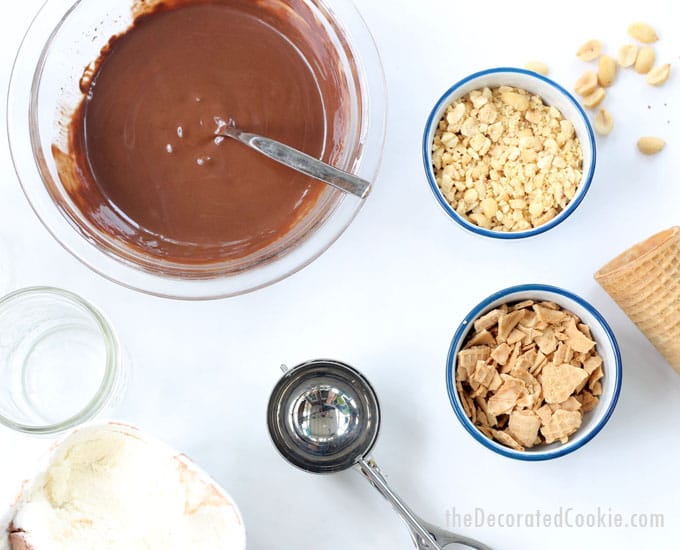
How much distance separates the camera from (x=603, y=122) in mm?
1497

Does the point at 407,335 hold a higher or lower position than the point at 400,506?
higher

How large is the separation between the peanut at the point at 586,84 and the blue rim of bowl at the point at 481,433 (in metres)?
0.34

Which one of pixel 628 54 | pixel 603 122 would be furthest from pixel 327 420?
pixel 628 54

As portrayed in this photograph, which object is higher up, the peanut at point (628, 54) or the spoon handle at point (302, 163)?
the peanut at point (628, 54)

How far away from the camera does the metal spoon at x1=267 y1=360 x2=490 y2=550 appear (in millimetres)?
1432

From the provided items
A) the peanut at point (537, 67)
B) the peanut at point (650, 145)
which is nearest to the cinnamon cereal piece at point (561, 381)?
the peanut at point (650, 145)

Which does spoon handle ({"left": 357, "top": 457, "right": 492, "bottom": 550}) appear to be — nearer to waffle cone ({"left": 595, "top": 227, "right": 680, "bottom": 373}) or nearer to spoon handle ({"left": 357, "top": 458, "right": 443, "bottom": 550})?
spoon handle ({"left": 357, "top": 458, "right": 443, "bottom": 550})

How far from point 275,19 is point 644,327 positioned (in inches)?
30.2

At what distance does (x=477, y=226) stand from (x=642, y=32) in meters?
0.44

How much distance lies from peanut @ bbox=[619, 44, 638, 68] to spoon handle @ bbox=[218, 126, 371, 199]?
1.69 ft

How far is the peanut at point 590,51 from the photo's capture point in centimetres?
150

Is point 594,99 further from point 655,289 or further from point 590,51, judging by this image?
point 655,289

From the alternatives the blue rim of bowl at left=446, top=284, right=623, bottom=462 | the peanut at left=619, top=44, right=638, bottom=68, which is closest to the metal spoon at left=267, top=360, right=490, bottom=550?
the blue rim of bowl at left=446, top=284, right=623, bottom=462

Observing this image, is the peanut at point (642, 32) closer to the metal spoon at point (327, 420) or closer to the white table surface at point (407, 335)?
the white table surface at point (407, 335)
